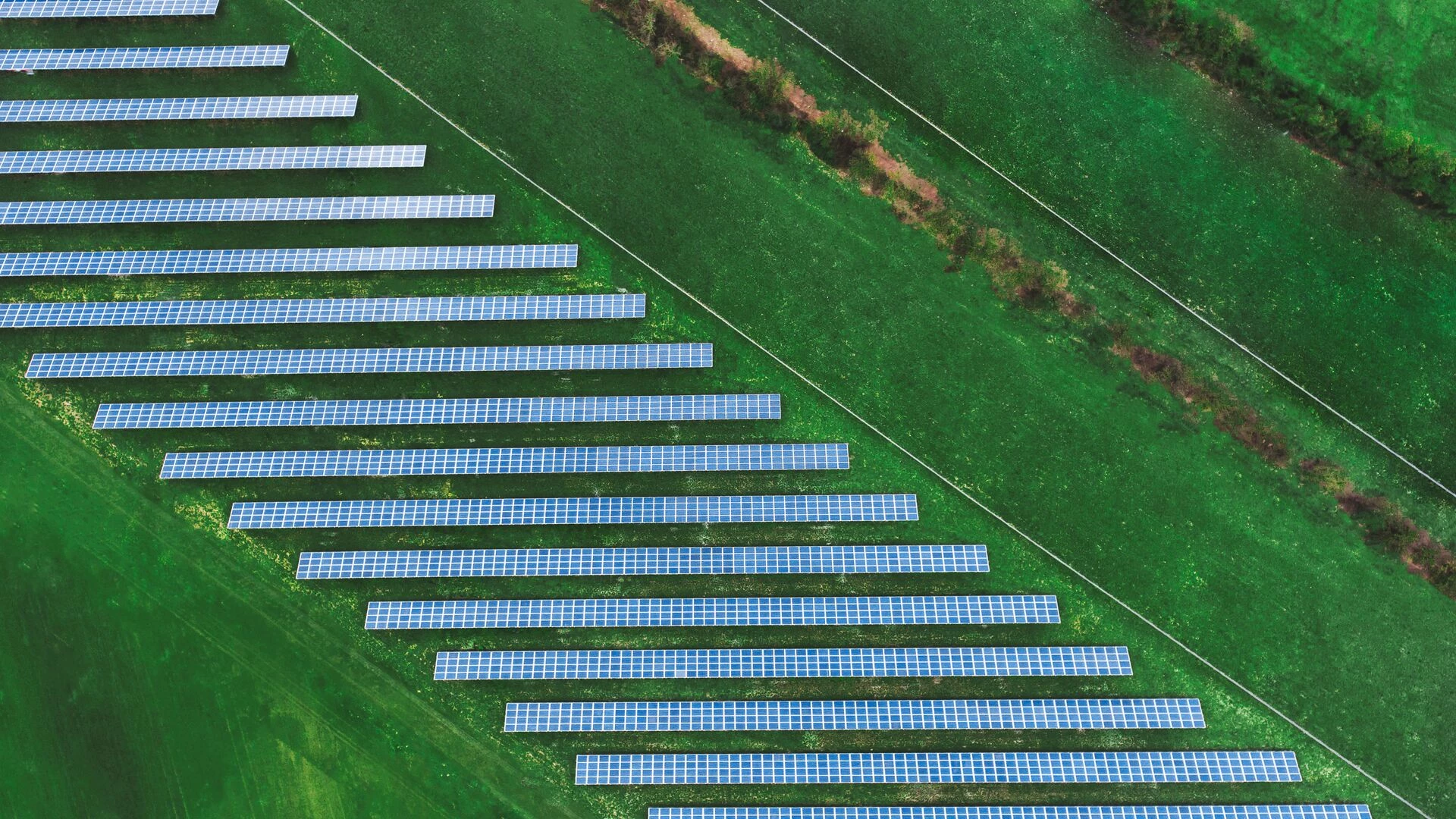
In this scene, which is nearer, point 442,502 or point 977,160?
point 442,502

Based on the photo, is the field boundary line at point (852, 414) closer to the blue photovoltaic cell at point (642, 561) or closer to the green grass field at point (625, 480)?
the green grass field at point (625, 480)

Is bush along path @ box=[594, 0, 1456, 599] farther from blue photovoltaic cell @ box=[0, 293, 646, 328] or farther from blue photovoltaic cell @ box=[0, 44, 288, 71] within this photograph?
blue photovoltaic cell @ box=[0, 44, 288, 71]

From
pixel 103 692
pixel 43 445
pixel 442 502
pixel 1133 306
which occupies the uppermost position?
pixel 1133 306

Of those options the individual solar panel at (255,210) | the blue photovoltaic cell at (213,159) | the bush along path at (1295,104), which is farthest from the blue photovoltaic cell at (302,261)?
the bush along path at (1295,104)

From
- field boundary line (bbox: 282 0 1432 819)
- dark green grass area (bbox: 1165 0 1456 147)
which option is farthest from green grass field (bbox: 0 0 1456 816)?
dark green grass area (bbox: 1165 0 1456 147)

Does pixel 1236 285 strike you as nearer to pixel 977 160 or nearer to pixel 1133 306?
pixel 1133 306

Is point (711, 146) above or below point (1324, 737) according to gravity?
above

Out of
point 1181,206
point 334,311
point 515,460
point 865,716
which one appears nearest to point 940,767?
point 865,716

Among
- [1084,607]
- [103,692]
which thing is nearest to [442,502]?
[103,692]
